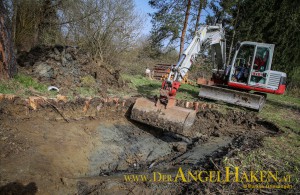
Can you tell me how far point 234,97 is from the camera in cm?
793

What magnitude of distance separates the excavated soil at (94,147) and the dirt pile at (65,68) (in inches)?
52.5

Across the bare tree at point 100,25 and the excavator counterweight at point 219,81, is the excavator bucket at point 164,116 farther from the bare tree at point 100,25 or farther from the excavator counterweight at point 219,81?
the bare tree at point 100,25

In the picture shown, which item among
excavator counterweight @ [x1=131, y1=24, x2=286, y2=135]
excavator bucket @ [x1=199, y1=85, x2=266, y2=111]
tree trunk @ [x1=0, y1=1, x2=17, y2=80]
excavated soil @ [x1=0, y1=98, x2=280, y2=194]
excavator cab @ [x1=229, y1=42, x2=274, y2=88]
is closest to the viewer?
excavated soil @ [x1=0, y1=98, x2=280, y2=194]

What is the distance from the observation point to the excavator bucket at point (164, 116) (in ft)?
15.3

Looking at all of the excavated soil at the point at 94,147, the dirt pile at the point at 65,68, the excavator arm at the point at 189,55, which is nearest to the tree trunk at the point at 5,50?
the dirt pile at the point at 65,68

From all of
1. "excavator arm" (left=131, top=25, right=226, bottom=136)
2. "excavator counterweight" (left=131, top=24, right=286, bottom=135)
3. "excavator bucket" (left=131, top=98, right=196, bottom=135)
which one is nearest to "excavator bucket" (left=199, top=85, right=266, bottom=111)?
"excavator counterweight" (left=131, top=24, right=286, bottom=135)

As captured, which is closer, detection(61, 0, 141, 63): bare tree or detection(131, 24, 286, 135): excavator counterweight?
detection(131, 24, 286, 135): excavator counterweight

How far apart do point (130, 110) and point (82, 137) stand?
162cm

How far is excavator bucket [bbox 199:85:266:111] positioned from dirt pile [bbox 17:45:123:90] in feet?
10.7

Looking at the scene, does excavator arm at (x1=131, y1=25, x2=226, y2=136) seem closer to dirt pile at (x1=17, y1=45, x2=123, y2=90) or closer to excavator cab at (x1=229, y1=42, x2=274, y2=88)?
dirt pile at (x1=17, y1=45, x2=123, y2=90)

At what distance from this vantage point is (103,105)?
17.6 feet

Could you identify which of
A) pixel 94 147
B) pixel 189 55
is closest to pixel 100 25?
pixel 189 55

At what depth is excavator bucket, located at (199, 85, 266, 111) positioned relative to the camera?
755cm

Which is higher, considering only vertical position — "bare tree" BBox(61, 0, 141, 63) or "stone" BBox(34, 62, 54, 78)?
"bare tree" BBox(61, 0, 141, 63)
